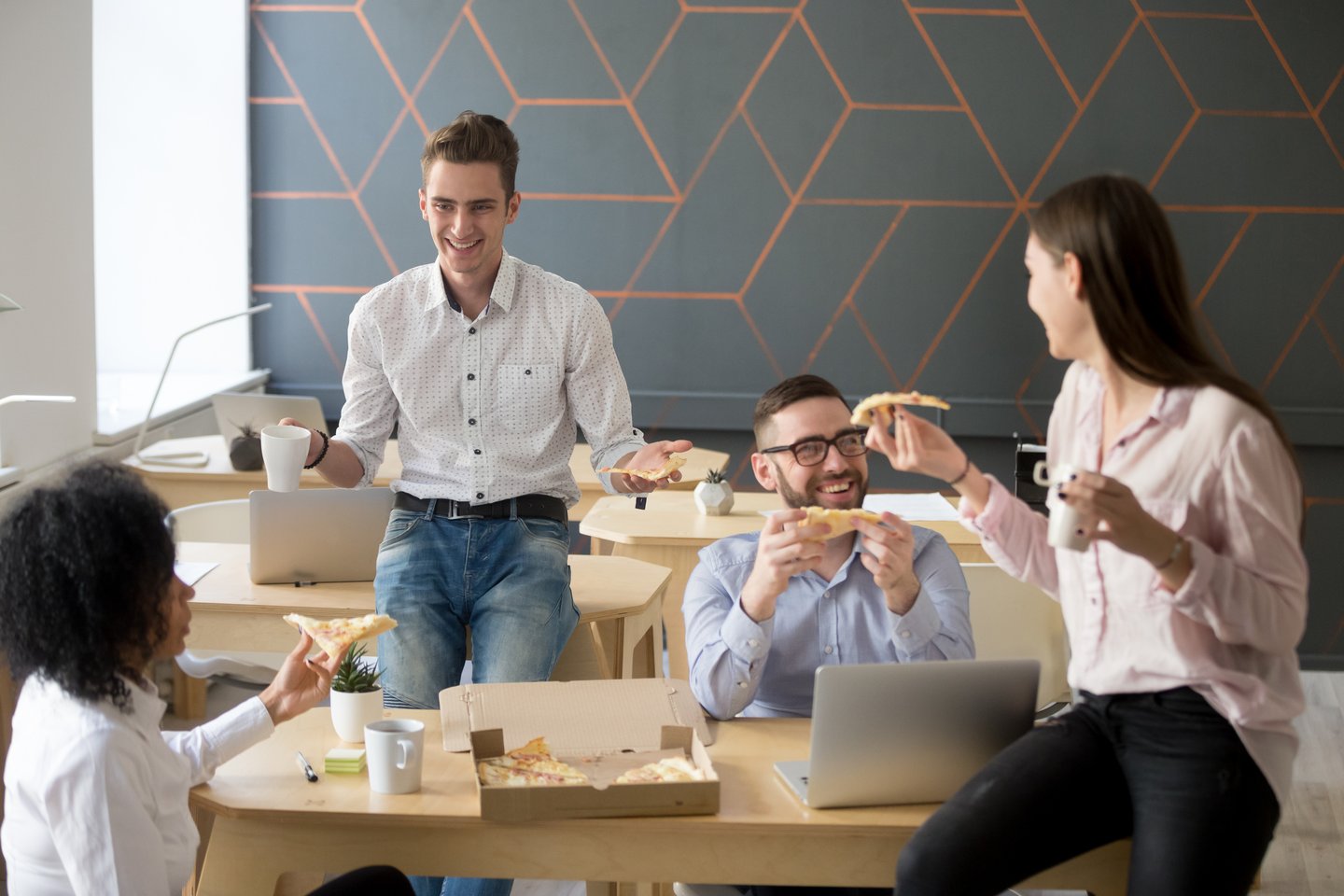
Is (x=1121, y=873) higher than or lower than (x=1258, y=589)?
lower

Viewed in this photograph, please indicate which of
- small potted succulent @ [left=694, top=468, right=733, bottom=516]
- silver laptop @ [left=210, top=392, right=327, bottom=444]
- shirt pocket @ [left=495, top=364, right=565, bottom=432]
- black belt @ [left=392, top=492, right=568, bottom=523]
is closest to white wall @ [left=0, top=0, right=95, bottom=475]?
silver laptop @ [left=210, top=392, right=327, bottom=444]

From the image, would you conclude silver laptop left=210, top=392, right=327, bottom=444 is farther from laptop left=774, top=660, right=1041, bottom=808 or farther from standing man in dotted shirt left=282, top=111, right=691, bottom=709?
laptop left=774, top=660, right=1041, bottom=808

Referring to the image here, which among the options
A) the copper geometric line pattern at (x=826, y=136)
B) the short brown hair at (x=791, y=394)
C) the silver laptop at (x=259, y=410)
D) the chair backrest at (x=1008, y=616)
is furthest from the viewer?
the copper geometric line pattern at (x=826, y=136)

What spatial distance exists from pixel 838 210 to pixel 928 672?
13.3 feet

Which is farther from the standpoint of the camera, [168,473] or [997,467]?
[997,467]

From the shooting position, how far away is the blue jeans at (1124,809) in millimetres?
1659

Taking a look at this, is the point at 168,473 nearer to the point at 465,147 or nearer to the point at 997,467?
the point at 465,147

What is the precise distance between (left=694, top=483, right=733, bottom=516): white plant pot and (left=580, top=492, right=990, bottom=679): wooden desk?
3 cm

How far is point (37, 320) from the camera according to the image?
416cm

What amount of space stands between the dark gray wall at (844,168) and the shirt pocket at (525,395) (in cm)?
277

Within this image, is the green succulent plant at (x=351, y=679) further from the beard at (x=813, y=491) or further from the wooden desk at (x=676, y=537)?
the wooden desk at (x=676, y=537)

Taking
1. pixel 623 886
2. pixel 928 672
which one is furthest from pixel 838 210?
pixel 928 672

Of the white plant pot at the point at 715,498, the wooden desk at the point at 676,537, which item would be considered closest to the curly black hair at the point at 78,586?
the wooden desk at the point at 676,537

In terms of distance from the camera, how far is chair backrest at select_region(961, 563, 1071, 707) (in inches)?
121
